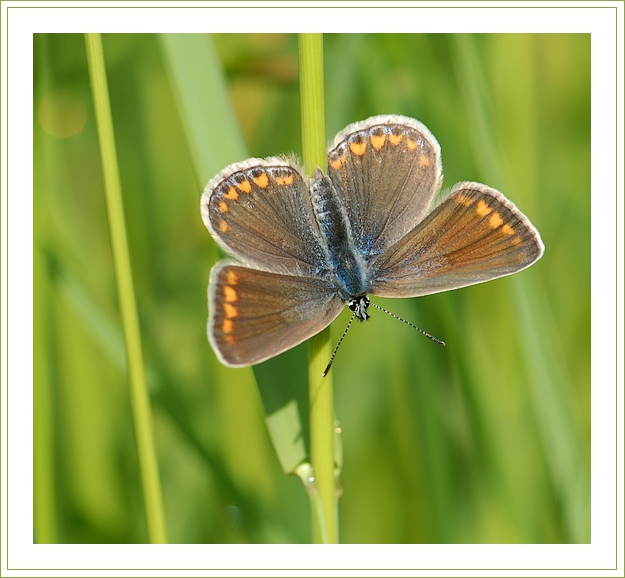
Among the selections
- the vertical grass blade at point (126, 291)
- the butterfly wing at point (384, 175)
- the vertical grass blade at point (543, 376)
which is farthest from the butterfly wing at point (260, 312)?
the vertical grass blade at point (543, 376)

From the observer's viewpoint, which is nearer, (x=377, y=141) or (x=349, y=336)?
(x=377, y=141)

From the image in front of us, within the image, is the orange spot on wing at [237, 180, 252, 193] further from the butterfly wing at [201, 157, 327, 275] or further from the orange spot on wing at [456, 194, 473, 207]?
the orange spot on wing at [456, 194, 473, 207]

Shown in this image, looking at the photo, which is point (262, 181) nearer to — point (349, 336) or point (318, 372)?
point (318, 372)

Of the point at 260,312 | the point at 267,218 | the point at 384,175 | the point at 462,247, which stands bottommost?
the point at 260,312

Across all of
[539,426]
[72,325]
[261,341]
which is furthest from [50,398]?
[539,426]

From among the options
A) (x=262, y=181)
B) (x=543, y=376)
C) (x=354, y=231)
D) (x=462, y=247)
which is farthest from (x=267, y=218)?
(x=543, y=376)

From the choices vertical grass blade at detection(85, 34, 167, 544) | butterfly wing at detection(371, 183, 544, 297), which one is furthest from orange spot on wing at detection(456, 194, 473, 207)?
vertical grass blade at detection(85, 34, 167, 544)

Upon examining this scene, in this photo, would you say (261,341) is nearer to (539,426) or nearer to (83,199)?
(539,426)
